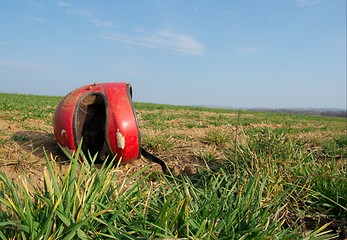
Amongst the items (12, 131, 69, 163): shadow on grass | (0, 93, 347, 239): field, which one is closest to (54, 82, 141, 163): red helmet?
(12, 131, 69, 163): shadow on grass

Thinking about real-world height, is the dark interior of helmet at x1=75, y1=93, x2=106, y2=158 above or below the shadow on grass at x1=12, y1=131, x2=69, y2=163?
above

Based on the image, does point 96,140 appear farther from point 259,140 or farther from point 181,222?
point 181,222

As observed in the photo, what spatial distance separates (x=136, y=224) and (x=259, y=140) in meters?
2.28

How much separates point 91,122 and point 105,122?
18.3 inches

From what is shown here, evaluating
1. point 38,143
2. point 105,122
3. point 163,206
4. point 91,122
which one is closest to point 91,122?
point 91,122

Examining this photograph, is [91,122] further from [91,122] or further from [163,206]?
[163,206]

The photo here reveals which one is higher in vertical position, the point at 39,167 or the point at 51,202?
the point at 51,202

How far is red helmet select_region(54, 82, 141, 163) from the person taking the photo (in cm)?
359

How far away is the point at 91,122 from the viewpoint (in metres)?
4.17

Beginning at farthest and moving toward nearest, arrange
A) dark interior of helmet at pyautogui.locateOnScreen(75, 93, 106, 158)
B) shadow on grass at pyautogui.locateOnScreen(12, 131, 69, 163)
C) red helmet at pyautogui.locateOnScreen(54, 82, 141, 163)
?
shadow on grass at pyautogui.locateOnScreen(12, 131, 69, 163), dark interior of helmet at pyautogui.locateOnScreen(75, 93, 106, 158), red helmet at pyautogui.locateOnScreen(54, 82, 141, 163)

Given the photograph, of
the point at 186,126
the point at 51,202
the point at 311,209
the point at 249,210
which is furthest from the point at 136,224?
the point at 186,126

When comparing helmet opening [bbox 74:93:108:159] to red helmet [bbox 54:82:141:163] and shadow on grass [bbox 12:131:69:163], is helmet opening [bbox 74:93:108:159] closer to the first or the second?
red helmet [bbox 54:82:141:163]

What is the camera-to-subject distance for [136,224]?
1.75 meters

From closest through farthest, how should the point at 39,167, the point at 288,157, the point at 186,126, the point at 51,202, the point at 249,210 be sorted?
the point at 51,202 → the point at 249,210 → the point at 288,157 → the point at 39,167 → the point at 186,126
